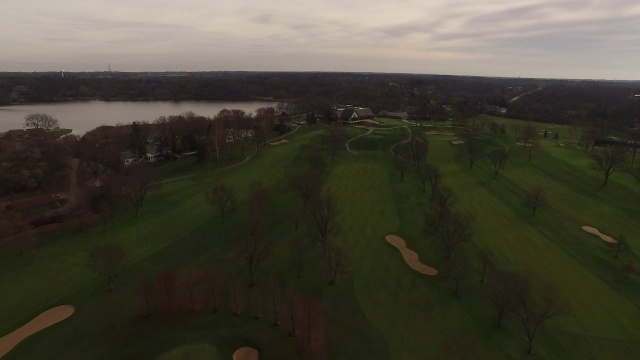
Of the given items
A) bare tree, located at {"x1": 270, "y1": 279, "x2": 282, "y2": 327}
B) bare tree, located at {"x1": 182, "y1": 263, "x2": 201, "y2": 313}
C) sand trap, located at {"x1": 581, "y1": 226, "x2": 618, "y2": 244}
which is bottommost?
bare tree, located at {"x1": 270, "y1": 279, "x2": 282, "y2": 327}

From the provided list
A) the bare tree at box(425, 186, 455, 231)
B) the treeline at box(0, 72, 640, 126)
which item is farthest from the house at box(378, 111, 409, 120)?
the bare tree at box(425, 186, 455, 231)

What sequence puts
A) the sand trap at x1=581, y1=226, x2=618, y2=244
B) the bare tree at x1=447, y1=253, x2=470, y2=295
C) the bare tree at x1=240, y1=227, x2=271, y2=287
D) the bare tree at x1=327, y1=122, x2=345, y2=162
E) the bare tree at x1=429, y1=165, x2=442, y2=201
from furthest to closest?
the bare tree at x1=327, y1=122, x2=345, y2=162, the bare tree at x1=429, y1=165, x2=442, y2=201, the sand trap at x1=581, y1=226, x2=618, y2=244, the bare tree at x1=240, y1=227, x2=271, y2=287, the bare tree at x1=447, y1=253, x2=470, y2=295

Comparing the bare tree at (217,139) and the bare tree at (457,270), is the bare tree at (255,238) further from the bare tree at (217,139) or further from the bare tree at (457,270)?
the bare tree at (217,139)

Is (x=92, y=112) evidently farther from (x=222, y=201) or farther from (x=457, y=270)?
(x=457, y=270)

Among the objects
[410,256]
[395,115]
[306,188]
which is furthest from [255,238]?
[395,115]

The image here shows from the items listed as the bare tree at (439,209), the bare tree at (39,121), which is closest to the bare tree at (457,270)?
the bare tree at (439,209)

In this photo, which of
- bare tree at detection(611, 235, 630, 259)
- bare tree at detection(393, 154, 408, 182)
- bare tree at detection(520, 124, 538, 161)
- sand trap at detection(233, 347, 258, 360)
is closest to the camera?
sand trap at detection(233, 347, 258, 360)

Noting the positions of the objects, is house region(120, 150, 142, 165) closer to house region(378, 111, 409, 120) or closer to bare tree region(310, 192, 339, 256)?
bare tree region(310, 192, 339, 256)
